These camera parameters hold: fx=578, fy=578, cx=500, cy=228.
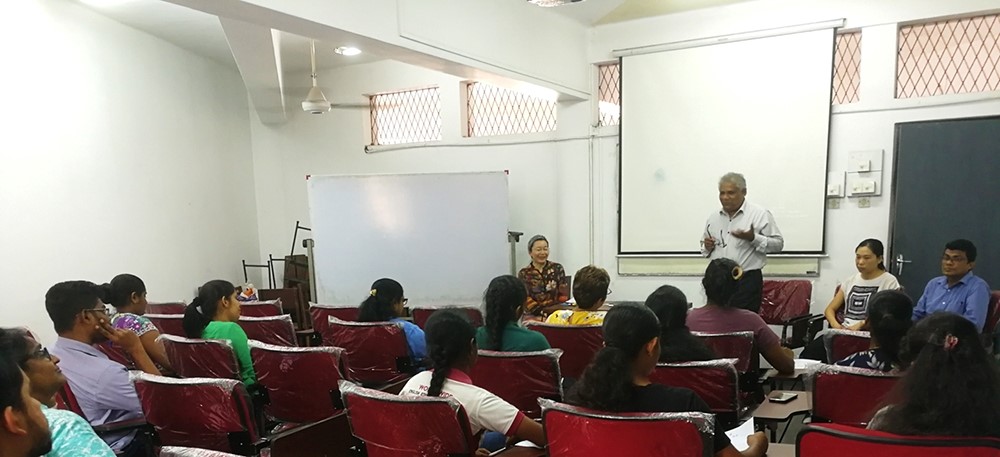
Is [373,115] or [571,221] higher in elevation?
[373,115]

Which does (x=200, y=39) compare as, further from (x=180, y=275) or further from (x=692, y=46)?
(x=692, y=46)

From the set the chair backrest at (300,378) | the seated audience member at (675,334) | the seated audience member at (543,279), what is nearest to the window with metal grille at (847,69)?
the seated audience member at (543,279)

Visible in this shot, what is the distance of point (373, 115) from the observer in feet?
23.6

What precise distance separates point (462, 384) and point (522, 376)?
21.2 inches

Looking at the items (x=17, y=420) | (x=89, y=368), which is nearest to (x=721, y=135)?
(x=89, y=368)

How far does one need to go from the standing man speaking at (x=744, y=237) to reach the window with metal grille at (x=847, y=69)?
57.2 inches

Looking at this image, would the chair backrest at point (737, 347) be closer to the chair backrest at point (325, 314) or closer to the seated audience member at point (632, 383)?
the seated audience member at point (632, 383)

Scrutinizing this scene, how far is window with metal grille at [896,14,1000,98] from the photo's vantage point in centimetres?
432

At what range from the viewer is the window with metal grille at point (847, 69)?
4715 millimetres

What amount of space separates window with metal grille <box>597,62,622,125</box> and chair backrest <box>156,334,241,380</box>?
13.4ft

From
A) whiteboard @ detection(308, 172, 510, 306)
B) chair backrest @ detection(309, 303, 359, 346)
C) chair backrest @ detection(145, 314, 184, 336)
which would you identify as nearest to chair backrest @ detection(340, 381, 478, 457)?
chair backrest @ detection(309, 303, 359, 346)

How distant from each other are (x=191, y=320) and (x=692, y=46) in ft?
14.8

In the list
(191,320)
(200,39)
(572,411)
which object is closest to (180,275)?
(200,39)

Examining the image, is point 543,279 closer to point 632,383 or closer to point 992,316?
point 992,316
